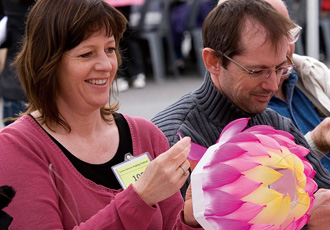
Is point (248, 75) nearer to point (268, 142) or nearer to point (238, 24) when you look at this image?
point (238, 24)

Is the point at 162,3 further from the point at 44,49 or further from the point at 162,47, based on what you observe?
the point at 44,49

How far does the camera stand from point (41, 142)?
1.55 m

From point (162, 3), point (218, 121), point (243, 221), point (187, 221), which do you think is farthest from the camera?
point (162, 3)

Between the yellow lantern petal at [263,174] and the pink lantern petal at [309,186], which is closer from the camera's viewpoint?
the yellow lantern petal at [263,174]

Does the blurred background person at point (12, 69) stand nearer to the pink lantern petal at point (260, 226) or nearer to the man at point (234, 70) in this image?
the man at point (234, 70)

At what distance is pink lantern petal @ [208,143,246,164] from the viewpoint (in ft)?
4.44

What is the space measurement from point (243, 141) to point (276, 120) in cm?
87

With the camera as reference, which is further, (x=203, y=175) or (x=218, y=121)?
(x=218, y=121)

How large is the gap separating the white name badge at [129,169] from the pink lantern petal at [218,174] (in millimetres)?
350

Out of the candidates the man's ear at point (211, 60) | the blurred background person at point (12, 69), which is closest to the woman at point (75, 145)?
the man's ear at point (211, 60)

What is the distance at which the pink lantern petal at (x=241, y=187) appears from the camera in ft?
4.31

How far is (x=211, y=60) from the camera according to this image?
2.04 metres

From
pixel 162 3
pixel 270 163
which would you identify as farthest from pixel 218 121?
pixel 162 3

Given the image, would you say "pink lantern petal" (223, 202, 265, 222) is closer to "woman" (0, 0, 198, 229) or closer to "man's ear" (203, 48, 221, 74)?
"woman" (0, 0, 198, 229)
